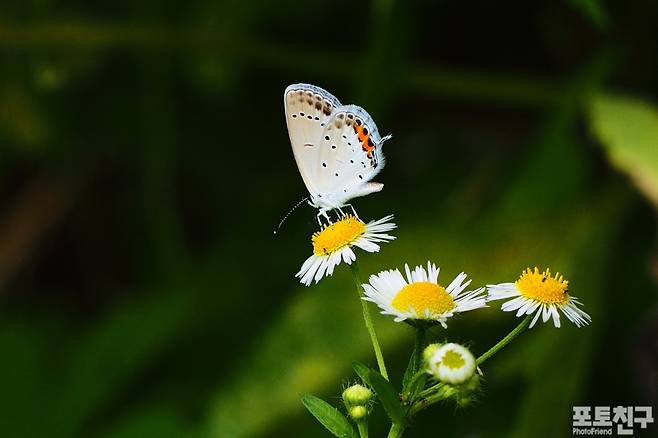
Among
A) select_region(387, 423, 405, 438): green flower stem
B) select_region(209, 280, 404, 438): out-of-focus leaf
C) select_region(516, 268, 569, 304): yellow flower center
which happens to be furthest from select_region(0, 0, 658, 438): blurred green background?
select_region(387, 423, 405, 438): green flower stem

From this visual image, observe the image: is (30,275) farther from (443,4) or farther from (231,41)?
(443,4)

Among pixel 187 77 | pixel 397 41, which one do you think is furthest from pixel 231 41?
pixel 397 41

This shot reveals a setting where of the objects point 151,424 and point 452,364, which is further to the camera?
point 151,424

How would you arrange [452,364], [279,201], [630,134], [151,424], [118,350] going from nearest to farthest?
[452,364] → [630,134] → [151,424] → [118,350] → [279,201]

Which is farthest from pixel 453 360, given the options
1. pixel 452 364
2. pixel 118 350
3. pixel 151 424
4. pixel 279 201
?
pixel 279 201

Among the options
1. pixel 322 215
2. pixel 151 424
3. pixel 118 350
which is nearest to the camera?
pixel 322 215

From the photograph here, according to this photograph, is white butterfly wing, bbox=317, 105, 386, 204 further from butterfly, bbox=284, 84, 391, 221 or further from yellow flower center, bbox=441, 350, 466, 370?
yellow flower center, bbox=441, 350, 466, 370

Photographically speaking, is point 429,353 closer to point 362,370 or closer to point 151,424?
point 362,370
